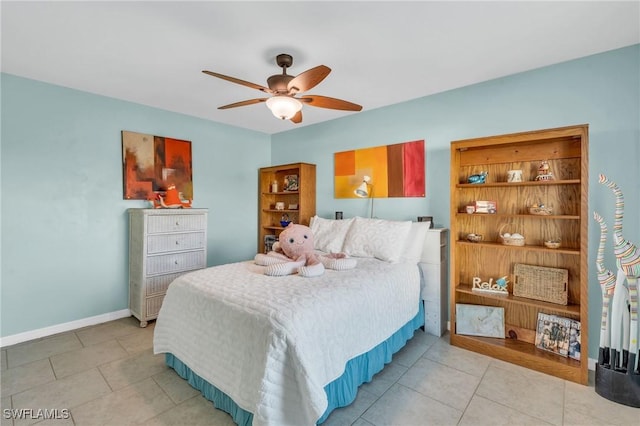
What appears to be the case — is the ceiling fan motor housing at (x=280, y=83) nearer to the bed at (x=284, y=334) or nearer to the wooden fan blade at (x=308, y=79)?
the wooden fan blade at (x=308, y=79)

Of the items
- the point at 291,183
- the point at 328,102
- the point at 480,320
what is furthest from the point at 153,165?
the point at 480,320

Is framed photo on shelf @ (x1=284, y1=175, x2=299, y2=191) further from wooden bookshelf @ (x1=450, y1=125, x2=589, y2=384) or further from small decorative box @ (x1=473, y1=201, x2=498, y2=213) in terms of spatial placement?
small decorative box @ (x1=473, y1=201, x2=498, y2=213)

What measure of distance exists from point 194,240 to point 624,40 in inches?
163

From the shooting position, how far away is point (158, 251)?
121 inches

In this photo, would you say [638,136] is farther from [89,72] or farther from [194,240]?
[89,72]

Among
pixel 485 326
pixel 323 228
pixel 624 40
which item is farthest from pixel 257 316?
pixel 624 40

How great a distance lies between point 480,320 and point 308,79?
2.49 meters

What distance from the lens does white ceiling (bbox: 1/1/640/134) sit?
68.1 inches

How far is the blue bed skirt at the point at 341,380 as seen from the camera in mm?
1672

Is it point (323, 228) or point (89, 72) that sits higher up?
point (89, 72)

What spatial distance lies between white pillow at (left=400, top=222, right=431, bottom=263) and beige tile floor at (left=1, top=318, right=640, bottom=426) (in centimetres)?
80

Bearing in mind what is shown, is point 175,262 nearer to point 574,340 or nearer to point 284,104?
point 284,104

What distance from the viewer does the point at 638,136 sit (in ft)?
6.81

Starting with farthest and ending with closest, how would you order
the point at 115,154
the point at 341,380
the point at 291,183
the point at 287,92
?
the point at 291,183, the point at 115,154, the point at 287,92, the point at 341,380
